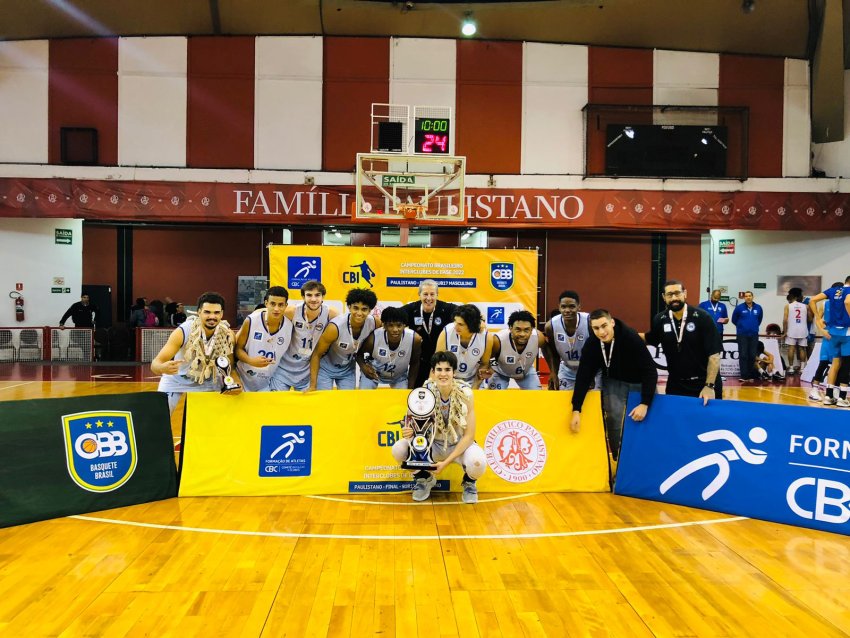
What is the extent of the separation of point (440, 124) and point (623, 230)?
288 inches

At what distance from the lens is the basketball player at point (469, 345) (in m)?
6.49

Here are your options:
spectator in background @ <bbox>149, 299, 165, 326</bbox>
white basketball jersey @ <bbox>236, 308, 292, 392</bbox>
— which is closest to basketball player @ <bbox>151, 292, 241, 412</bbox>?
white basketball jersey @ <bbox>236, 308, 292, 392</bbox>

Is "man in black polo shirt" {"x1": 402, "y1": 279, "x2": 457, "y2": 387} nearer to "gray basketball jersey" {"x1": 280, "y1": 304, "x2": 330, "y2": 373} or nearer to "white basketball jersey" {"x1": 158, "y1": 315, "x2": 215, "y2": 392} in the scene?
"gray basketball jersey" {"x1": 280, "y1": 304, "x2": 330, "y2": 373}

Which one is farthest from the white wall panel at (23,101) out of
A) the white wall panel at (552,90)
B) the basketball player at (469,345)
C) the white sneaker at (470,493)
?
the white sneaker at (470,493)

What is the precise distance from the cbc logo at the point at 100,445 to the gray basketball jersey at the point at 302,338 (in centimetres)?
191

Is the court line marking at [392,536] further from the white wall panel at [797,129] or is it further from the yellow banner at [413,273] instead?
the white wall panel at [797,129]

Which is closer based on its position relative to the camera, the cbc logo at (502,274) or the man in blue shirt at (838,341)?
the man in blue shirt at (838,341)

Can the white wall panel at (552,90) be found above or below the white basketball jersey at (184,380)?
above

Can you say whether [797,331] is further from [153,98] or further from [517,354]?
[153,98]

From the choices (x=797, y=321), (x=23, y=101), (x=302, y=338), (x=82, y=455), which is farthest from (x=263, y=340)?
(x=23, y=101)

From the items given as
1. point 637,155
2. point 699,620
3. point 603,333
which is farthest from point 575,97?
point 699,620

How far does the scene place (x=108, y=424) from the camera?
5.54m

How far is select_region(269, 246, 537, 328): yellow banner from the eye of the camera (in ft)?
37.3

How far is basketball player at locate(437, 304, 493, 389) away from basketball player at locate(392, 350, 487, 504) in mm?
882
